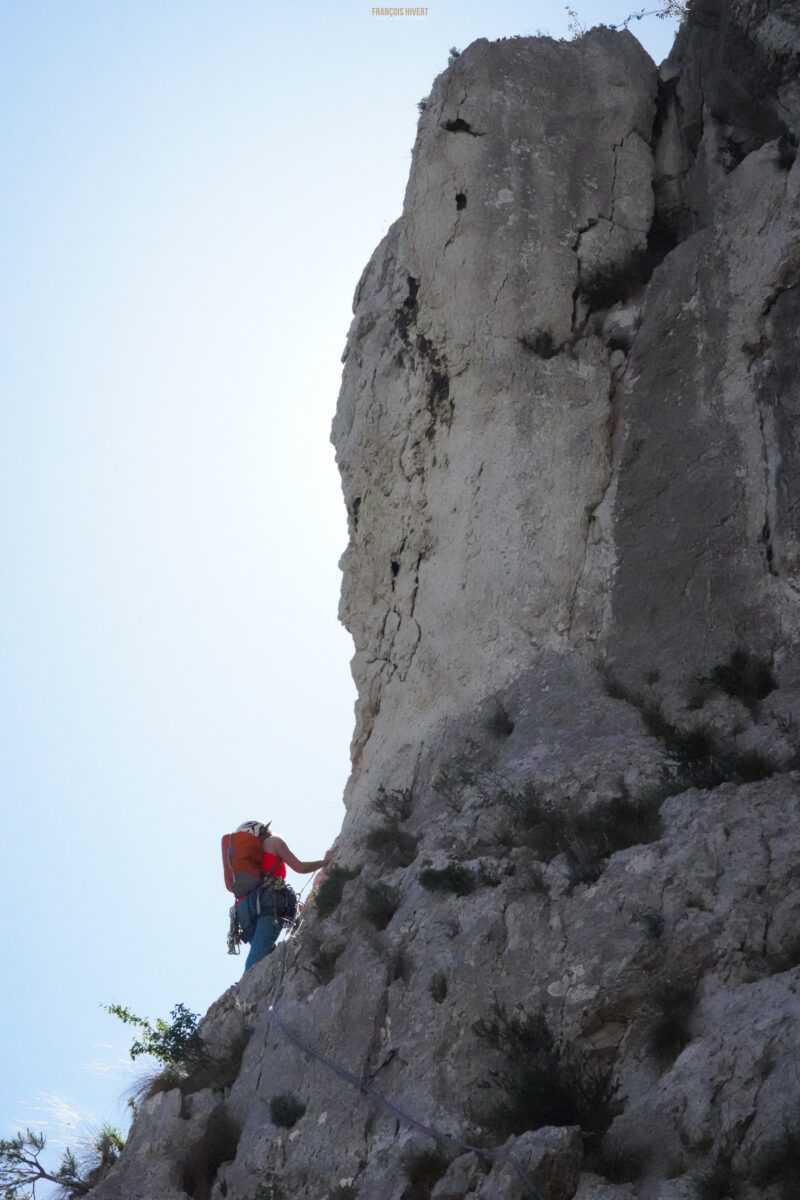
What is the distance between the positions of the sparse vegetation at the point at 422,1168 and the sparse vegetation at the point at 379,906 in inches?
82.2

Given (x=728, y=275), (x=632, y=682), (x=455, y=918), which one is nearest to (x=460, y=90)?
(x=728, y=275)

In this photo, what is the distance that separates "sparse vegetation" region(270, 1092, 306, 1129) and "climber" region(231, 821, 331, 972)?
246cm

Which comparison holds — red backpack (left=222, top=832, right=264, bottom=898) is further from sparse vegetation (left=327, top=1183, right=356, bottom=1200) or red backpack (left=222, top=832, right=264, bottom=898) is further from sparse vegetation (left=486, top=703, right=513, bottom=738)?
sparse vegetation (left=327, top=1183, right=356, bottom=1200)

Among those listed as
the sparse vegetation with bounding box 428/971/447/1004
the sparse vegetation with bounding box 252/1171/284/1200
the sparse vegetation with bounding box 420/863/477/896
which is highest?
the sparse vegetation with bounding box 420/863/477/896

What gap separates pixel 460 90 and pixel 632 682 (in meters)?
6.84

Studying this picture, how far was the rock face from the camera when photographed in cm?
759

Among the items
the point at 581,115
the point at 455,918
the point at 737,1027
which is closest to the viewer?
the point at 737,1027

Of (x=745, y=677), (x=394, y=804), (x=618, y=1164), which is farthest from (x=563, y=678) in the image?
(x=618, y=1164)

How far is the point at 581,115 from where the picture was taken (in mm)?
13453

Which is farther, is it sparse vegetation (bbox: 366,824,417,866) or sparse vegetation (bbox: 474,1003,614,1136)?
sparse vegetation (bbox: 366,824,417,866)

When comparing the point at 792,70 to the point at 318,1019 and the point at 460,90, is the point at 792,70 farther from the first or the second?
the point at 318,1019

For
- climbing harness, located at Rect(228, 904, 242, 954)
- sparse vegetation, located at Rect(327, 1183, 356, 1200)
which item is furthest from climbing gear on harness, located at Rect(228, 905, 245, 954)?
sparse vegetation, located at Rect(327, 1183, 356, 1200)

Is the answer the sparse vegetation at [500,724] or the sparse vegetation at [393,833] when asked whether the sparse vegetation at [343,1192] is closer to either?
the sparse vegetation at [393,833]

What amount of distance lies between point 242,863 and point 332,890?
4.55 feet
